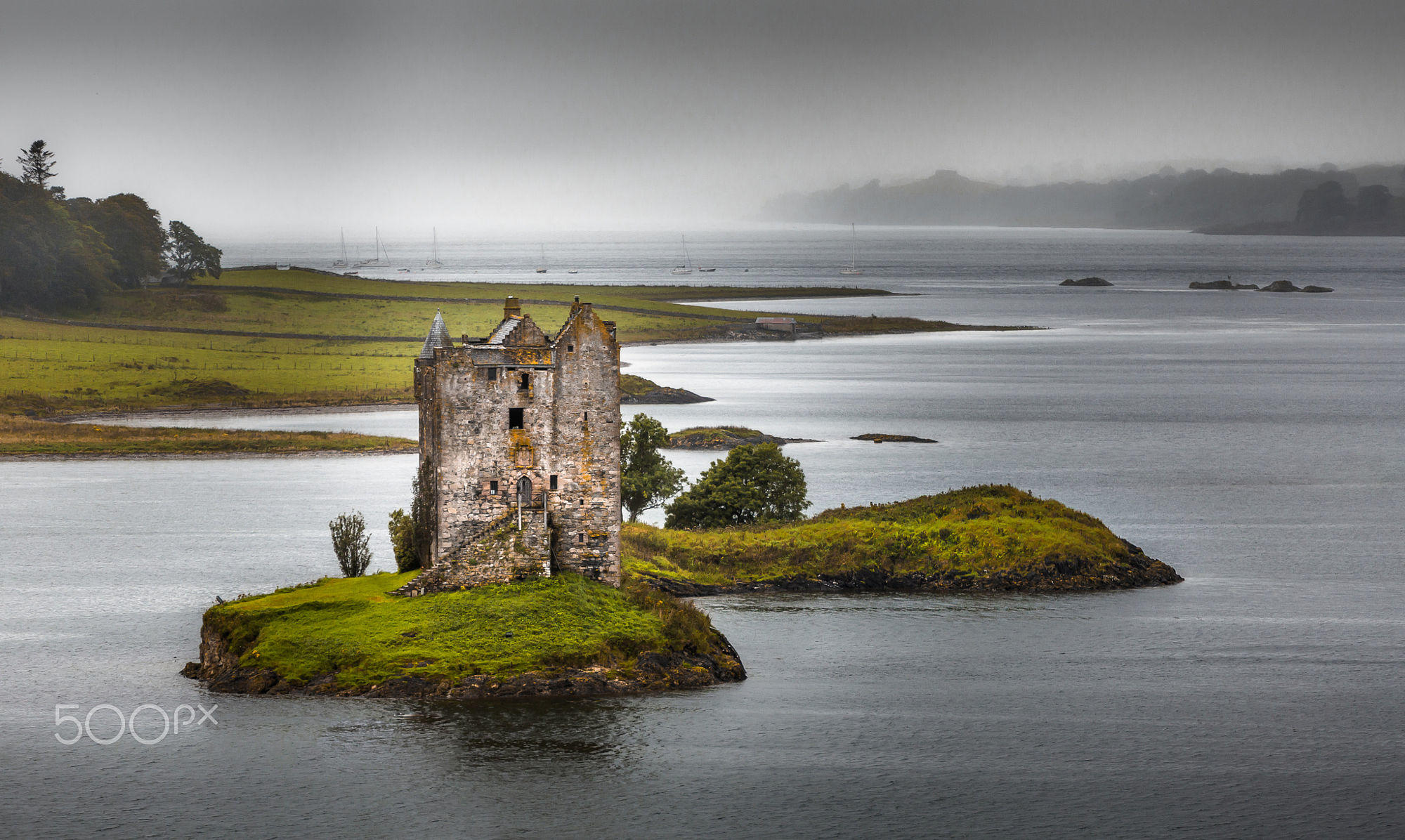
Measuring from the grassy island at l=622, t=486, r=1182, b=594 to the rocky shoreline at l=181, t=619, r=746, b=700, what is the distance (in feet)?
54.6

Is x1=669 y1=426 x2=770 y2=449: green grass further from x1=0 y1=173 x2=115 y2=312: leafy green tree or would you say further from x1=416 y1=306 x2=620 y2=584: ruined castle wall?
x1=0 y1=173 x2=115 y2=312: leafy green tree

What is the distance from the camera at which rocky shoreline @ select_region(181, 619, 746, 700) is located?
4722 cm

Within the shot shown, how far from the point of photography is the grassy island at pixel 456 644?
156 ft

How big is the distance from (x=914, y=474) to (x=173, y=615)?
206 feet

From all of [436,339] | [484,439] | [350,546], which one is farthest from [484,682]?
[350,546]

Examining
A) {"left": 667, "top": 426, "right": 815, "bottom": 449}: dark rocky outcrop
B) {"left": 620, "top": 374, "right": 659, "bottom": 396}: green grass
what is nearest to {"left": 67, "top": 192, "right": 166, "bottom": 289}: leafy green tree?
{"left": 620, "top": 374, "right": 659, "bottom": 396}: green grass

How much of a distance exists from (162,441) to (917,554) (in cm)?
7704

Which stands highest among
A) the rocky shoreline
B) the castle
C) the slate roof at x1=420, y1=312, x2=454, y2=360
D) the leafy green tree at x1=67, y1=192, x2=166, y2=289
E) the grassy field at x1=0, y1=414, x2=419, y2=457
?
the leafy green tree at x1=67, y1=192, x2=166, y2=289

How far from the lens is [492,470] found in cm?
5025

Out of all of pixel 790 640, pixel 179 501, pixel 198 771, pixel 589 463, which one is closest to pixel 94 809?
pixel 198 771

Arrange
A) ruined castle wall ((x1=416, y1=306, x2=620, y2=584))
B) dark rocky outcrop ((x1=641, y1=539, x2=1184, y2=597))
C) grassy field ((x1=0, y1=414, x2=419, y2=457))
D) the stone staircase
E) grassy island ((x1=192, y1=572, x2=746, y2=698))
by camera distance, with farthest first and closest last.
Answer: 1. grassy field ((x1=0, y1=414, x2=419, y2=457))
2. dark rocky outcrop ((x1=641, y1=539, x2=1184, y2=597))
3. the stone staircase
4. ruined castle wall ((x1=416, y1=306, x2=620, y2=584))
5. grassy island ((x1=192, y1=572, x2=746, y2=698))

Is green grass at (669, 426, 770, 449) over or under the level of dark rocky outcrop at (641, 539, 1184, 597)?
over

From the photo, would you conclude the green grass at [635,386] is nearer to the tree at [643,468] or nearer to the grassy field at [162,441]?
the grassy field at [162,441]

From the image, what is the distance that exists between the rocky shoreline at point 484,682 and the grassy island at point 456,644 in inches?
1.5
